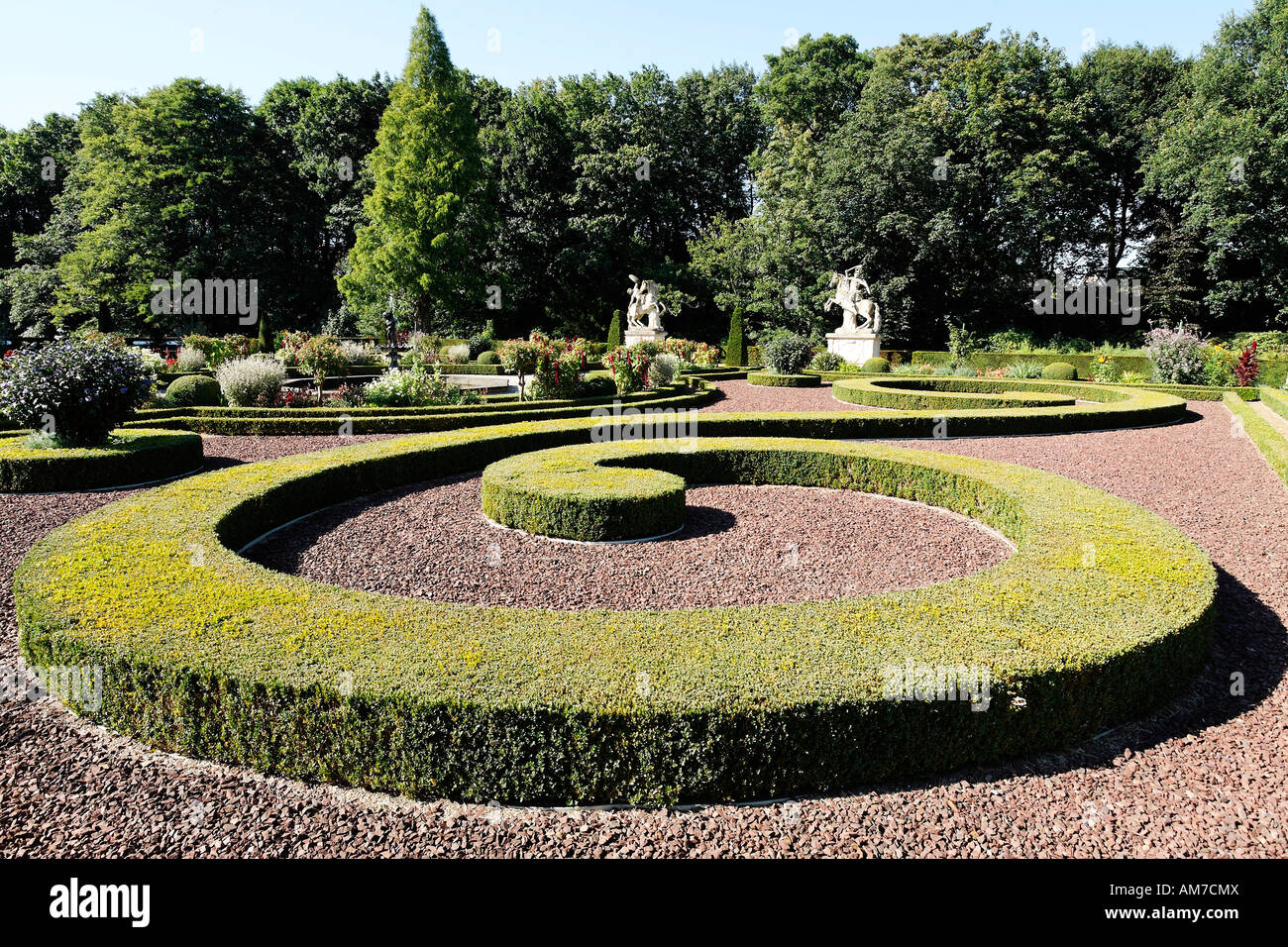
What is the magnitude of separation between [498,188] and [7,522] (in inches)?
1383

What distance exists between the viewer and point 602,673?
341 cm

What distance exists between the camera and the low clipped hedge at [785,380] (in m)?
23.5

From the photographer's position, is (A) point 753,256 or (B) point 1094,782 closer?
(B) point 1094,782

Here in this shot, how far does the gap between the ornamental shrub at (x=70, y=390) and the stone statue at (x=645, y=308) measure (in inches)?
865

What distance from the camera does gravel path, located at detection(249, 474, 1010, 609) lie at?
18.4ft

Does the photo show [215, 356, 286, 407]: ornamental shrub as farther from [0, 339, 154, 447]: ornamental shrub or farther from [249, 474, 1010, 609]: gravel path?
[249, 474, 1010, 609]: gravel path

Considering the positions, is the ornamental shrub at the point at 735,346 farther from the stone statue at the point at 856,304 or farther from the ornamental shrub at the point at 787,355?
the ornamental shrub at the point at 787,355

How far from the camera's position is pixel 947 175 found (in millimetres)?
32938

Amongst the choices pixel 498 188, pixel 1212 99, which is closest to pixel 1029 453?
pixel 1212 99

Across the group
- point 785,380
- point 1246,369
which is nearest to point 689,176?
point 785,380

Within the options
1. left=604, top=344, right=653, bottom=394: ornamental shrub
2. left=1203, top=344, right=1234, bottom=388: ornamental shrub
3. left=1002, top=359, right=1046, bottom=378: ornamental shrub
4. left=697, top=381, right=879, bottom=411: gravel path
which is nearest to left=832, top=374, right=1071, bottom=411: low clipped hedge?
left=697, top=381, right=879, bottom=411: gravel path

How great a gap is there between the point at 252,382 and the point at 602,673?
14.2m

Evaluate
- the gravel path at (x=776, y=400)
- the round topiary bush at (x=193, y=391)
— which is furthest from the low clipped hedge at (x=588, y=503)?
the round topiary bush at (x=193, y=391)
